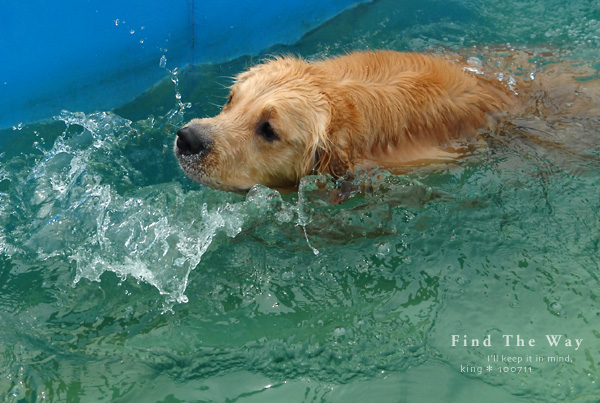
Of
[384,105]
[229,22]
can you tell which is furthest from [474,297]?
[229,22]

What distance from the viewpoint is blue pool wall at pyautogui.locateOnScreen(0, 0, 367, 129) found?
19.3 feet

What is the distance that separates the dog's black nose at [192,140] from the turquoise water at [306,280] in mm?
571

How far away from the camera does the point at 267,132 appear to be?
4.22m

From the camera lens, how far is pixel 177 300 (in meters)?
4.14

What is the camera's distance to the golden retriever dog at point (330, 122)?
13.8 ft

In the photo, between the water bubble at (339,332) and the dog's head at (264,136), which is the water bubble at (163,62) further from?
the water bubble at (339,332)

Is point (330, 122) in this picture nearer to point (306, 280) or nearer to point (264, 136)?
point (264, 136)

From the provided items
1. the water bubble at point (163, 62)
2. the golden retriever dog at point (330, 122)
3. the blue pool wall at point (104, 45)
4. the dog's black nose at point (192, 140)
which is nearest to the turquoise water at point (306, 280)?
the golden retriever dog at point (330, 122)

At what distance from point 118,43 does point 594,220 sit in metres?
5.22

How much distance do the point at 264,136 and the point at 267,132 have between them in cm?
4

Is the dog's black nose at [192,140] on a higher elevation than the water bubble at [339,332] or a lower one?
higher

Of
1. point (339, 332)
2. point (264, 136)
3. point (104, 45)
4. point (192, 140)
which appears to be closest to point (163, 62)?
point (104, 45)

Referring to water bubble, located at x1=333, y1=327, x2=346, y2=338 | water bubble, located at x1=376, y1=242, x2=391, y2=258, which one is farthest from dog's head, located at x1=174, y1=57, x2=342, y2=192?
water bubble, located at x1=333, y1=327, x2=346, y2=338

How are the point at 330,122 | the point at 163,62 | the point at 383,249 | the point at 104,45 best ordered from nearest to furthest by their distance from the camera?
the point at 330,122
the point at 383,249
the point at 104,45
the point at 163,62
